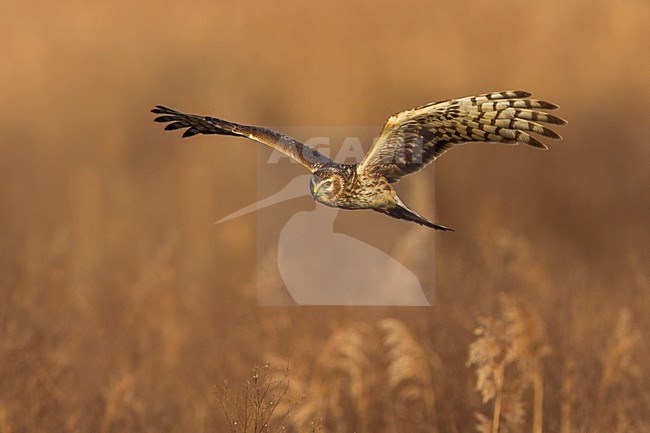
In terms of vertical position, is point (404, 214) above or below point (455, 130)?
below

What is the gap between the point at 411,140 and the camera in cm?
590

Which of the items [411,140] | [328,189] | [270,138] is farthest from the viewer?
[270,138]

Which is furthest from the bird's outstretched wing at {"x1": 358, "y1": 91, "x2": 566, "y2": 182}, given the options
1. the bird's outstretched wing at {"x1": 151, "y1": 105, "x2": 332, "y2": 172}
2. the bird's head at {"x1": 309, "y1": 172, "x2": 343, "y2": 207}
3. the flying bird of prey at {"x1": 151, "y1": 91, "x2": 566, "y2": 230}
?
the bird's outstretched wing at {"x1": 151, "y1": 105, "x2": 332, "y2": 172}

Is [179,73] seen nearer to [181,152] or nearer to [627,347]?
[181,152]

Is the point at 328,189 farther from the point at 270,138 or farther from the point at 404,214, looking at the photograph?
the point at 270,138

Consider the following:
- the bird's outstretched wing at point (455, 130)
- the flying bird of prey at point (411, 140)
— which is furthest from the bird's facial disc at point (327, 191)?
the bird's outstretched wing at point (455, 130)

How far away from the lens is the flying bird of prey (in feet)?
18.1

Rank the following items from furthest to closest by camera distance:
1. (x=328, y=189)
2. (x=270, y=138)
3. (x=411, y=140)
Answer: (x=270, y=138), (x=411, y=140), (x=328, y=189)

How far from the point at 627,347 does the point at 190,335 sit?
3452 millimetres

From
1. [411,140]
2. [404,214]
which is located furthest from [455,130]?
[404,214]

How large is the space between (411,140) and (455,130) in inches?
7.7

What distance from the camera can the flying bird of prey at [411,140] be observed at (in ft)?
18.1

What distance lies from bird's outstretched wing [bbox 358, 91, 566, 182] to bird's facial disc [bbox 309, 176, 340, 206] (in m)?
0.16

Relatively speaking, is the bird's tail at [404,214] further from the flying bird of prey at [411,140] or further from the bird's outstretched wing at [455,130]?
the bird's outstretched wing at [455,130]
